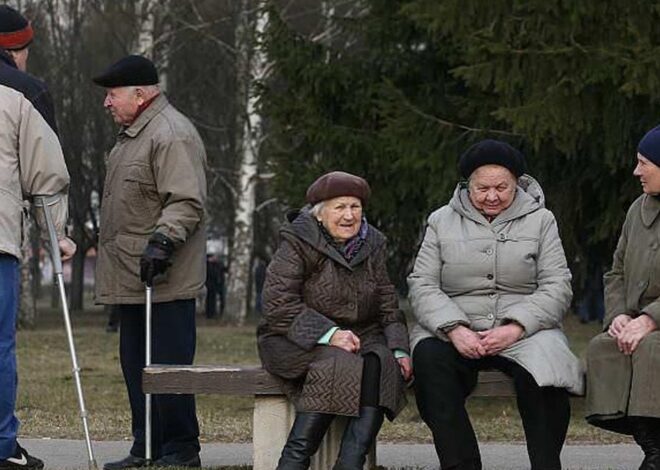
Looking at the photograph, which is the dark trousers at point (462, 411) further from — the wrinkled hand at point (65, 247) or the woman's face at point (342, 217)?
the wrinkled hand at point (65, 247)

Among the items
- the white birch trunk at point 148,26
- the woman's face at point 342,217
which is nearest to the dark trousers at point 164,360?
the woman's face at point 342,217

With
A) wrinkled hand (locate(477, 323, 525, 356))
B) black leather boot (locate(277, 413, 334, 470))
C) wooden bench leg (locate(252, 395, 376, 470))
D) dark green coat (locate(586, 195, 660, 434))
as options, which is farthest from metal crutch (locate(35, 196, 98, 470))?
dark green coat (locate(586, 195, 660, 434))

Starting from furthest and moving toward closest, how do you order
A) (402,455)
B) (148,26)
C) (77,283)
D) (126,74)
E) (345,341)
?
(77,283)
(148,26)
(402,455)
(126,74)
(345,341)

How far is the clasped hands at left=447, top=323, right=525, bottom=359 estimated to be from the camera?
7.08 metres

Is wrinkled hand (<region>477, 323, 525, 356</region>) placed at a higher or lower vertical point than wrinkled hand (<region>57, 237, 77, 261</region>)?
lower

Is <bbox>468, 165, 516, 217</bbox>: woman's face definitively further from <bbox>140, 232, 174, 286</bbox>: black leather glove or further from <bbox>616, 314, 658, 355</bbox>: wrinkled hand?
<bbox>140, 232, 174, 286</bbox>: black leather glove

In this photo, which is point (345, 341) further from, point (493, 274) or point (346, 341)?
point (493, 274)

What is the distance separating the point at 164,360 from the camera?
25.8 feet

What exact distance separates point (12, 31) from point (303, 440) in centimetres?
255

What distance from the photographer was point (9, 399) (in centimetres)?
733

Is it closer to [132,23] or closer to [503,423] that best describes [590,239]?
[503,423]

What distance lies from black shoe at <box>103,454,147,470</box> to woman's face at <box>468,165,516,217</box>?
6.94ft

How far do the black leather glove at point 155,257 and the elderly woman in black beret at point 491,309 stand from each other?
47.1 inches

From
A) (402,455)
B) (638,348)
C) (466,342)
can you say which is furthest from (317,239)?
(402,455)
